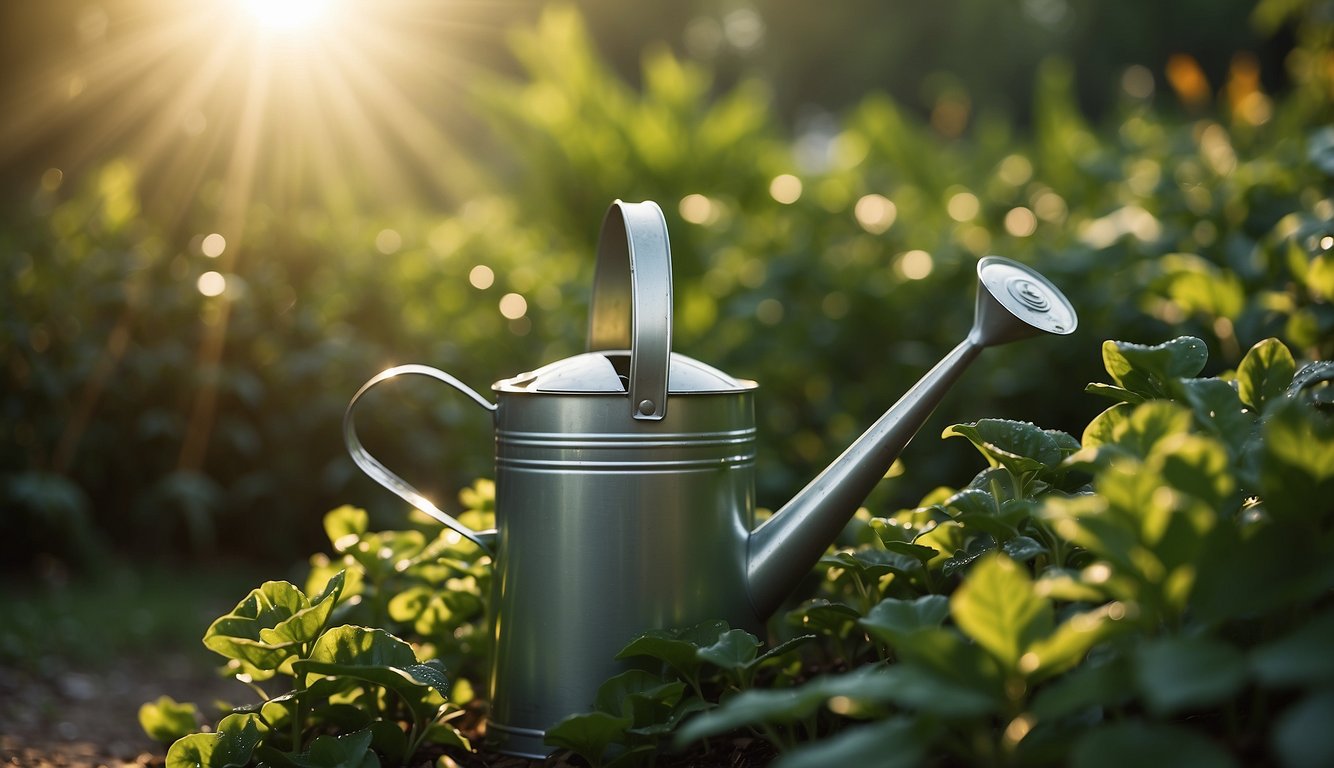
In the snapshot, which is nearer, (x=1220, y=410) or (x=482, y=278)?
(x=1220, y=410)

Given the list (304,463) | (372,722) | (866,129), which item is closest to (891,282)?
(304,463)

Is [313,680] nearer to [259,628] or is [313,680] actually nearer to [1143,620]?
[259,628]

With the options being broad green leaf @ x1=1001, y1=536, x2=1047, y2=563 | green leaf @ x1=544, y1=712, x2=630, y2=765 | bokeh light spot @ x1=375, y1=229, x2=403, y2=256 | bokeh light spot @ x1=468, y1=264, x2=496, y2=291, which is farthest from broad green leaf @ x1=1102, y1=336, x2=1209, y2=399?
bokeh light spot @ x1=375, y1=229, x2=403, y2=256

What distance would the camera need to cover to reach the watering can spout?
58.0 inches

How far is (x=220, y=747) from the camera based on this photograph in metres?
1.42

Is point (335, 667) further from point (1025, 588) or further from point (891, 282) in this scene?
point (891, 282)

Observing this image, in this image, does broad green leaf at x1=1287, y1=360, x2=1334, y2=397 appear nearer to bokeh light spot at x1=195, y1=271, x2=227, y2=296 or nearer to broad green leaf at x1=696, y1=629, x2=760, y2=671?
broad green leaf at x1=696, y1=629, x2=760, y2=671

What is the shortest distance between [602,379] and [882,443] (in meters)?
0.41

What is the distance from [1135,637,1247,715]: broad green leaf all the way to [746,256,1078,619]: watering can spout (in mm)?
648

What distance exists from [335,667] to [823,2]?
20.3 m

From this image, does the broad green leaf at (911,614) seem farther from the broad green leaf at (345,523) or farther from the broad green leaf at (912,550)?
the broad green leaf at (345,523)

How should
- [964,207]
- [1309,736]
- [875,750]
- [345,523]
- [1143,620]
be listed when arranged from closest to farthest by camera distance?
[1309,736] < [875,750] < [1143,620] < [345,523] < [964,207]

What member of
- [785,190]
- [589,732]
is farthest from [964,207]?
[589,732]

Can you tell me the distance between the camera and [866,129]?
5.68 meters
